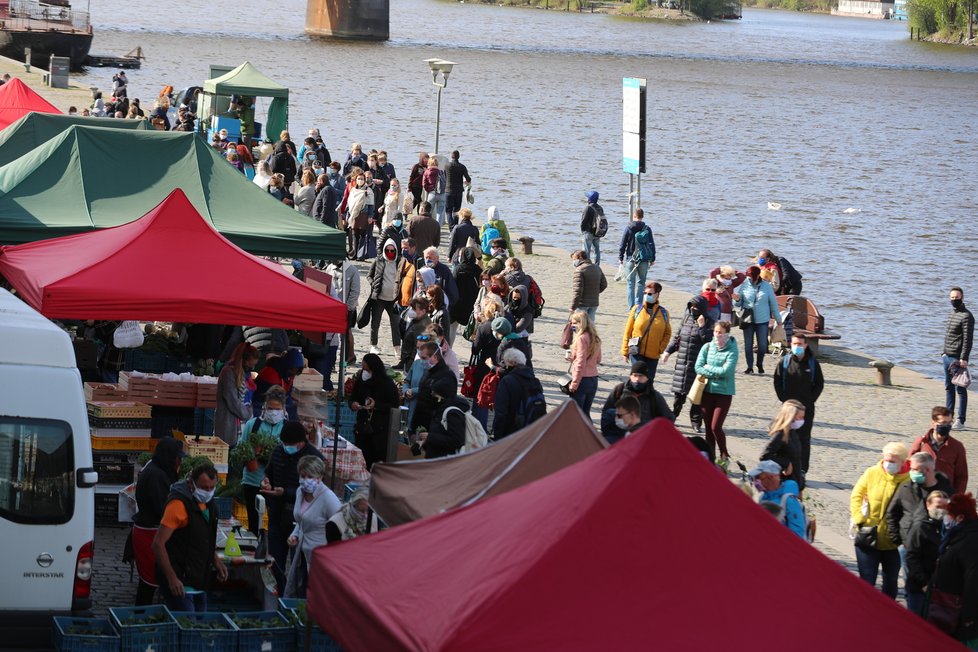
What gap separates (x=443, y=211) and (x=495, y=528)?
74.9 ft

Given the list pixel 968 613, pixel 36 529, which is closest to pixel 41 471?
pixel 36 529

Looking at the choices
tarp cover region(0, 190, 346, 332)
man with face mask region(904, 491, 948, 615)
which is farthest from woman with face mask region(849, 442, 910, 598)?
tarp cover region(0, 190, 346, 332)

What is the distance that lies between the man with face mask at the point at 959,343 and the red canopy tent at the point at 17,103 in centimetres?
1473

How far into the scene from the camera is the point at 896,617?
6.76 m

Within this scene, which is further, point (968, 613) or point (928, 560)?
point (928, 560)

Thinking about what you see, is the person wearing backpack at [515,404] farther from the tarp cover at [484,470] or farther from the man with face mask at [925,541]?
the man with face mask at [925,541]

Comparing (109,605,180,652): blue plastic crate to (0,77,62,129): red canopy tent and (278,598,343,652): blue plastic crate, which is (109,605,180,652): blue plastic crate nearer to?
(278,598,343,652): blue plastic crate

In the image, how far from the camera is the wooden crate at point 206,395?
1334cm

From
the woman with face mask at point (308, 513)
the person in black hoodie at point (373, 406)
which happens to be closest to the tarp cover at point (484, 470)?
the woman with face mask at point (308, 513)

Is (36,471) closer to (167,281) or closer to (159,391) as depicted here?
(167,281)

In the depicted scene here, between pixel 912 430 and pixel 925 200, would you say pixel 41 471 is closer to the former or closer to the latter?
pixel 912 430

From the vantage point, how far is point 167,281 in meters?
12.3

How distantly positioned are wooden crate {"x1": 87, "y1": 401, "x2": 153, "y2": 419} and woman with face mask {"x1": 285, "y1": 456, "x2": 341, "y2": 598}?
2640 millimetres

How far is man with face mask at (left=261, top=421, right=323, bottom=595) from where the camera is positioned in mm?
10914
